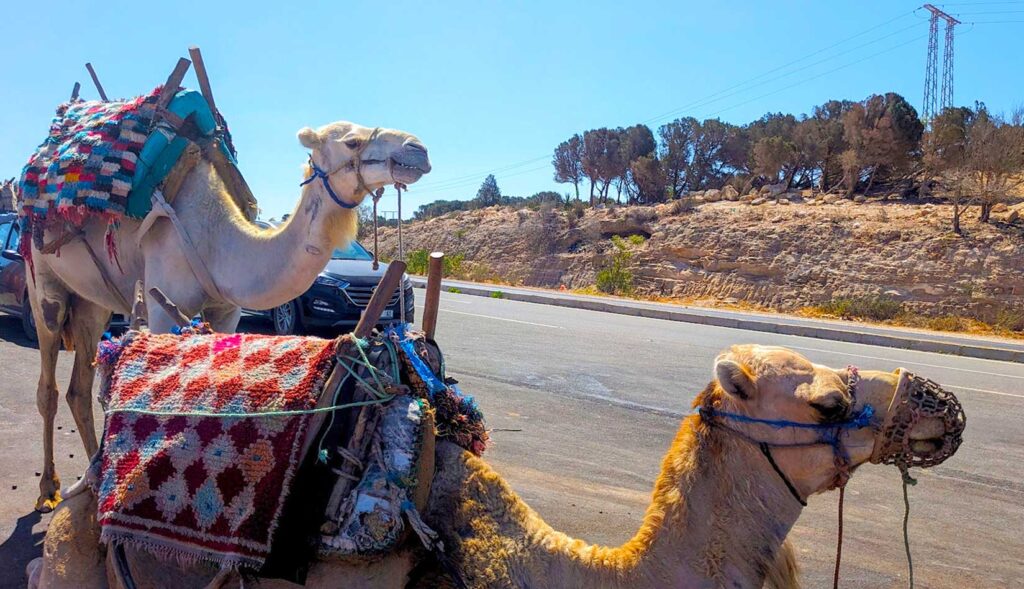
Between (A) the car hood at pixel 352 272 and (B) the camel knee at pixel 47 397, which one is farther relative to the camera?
(A) the car hood at pixel 352 272

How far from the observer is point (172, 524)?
7.99 feet

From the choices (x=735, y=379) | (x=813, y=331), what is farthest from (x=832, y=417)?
(x=813, y=331)

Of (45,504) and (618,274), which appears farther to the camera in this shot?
(618,274)

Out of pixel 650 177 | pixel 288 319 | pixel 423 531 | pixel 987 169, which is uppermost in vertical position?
pixel 650 177

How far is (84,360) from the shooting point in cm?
582

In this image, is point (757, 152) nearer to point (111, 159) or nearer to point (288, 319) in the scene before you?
point (288, 319)

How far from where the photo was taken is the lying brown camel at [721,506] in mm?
2180

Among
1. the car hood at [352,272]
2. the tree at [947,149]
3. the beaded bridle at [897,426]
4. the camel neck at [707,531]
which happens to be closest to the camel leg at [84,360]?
the camel neck at [707,531]

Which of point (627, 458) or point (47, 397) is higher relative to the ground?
point (47, 397)

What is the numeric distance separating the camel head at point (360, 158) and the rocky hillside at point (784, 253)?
22911 mm

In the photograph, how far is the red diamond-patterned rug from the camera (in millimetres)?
2346

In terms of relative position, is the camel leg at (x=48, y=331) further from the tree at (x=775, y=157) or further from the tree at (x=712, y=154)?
the tree at (x=712, y=154)

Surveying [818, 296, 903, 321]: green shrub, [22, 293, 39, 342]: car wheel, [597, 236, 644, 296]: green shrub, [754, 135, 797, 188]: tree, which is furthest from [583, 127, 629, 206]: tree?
[22, 293, 39, 342]: car wheel

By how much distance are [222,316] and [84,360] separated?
1.35m
